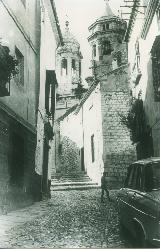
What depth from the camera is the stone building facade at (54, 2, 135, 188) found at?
15297 millimetres

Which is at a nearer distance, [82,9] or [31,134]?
[82,9]

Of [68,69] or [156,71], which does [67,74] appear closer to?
[68,69]

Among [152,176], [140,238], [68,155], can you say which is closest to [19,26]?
[152,176]

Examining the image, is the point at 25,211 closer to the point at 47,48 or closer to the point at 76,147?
the point at 47,48

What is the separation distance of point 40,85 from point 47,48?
1.82 metres

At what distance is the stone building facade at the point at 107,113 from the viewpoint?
15297 millimetres

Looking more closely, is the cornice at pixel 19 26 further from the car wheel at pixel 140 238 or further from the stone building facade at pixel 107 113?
the car wheel at pixel 140 238

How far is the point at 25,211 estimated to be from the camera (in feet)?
29.2

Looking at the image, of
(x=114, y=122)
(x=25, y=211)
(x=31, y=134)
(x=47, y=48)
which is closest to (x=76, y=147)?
(x=114, y=122)

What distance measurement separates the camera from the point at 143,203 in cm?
418

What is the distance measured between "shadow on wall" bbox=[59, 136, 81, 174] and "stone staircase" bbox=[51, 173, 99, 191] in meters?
4.09

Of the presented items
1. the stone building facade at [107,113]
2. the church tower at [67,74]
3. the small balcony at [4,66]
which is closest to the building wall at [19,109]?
the small balcony at [4,66]

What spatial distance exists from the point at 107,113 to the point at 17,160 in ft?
31.7

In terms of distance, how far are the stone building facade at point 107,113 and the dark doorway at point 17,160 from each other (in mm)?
3976
